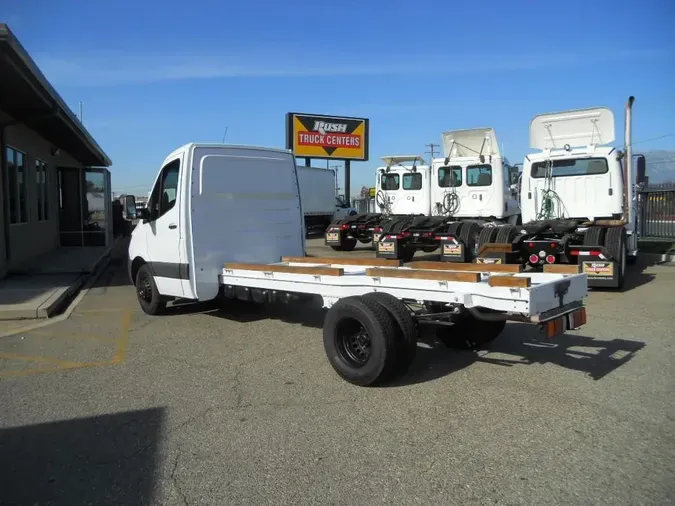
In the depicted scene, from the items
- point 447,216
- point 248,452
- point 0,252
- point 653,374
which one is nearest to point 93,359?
point 248,452

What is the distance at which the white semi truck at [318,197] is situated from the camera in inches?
1152

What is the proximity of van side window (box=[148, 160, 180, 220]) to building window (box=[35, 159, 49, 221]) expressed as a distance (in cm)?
1002

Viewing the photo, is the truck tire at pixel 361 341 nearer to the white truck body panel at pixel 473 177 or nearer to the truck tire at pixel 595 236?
the truck tire at pixel 595 236

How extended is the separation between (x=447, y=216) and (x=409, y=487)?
41.6 feet

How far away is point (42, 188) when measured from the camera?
1777 centimetres

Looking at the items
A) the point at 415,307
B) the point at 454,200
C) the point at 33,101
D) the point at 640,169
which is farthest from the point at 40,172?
the point at 640,169

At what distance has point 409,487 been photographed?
3.47 metres

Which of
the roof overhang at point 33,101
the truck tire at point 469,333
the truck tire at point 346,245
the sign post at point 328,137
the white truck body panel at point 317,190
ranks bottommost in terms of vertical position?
the truck tire at point 469,333

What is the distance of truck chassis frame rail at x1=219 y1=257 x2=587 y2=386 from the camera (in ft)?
16.0

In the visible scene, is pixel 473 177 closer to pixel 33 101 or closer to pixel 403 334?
pixel 33 101

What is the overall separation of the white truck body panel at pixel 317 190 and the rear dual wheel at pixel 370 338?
76.6ft

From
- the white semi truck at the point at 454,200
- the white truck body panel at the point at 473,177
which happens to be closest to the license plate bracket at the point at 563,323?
the white semi truck at the point at 454,200

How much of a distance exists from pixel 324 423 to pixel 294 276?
2320 mm

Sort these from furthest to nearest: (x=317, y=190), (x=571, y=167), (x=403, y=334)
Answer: (x=317, y=190)
(x=571, y=167)
(x=403, y=334)
